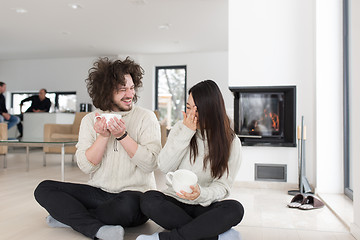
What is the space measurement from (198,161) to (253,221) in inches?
28.5

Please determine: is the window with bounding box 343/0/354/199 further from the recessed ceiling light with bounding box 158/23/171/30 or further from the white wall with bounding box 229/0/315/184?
the recessed ceiling light with bounding box 158/23/171/30

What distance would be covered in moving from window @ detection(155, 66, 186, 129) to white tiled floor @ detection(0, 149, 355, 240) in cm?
565

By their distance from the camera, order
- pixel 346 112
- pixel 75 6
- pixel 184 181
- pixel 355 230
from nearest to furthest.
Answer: pixel 184 181, pixel 355 230, pixel 346 112, pixel 75 6

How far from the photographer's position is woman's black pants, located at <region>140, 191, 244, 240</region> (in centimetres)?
145

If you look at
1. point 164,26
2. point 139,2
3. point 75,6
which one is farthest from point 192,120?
point 164,26

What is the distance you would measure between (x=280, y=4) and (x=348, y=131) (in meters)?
1.43

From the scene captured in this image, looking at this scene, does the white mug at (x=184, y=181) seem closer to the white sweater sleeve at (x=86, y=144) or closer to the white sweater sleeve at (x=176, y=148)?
the white sweater sleeve at (x=176, y=148)

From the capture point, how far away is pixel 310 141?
10.9 feet

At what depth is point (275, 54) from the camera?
3430 mm

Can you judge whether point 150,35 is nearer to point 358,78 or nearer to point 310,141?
point 310,141

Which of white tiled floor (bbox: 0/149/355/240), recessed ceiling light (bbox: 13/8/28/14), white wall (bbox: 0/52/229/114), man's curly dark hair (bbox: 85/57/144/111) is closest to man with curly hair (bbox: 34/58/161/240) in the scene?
man's curly dark hair (bbox: 85/57/144/111)

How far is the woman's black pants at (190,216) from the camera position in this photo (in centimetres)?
145

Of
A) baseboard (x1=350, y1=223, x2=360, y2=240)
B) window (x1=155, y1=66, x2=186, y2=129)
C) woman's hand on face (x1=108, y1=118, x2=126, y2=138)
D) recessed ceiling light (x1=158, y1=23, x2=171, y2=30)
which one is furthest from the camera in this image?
window (x1=155, y1=66, x2=186, y2=129)

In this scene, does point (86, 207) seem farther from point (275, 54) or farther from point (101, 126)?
point (275, 54)
